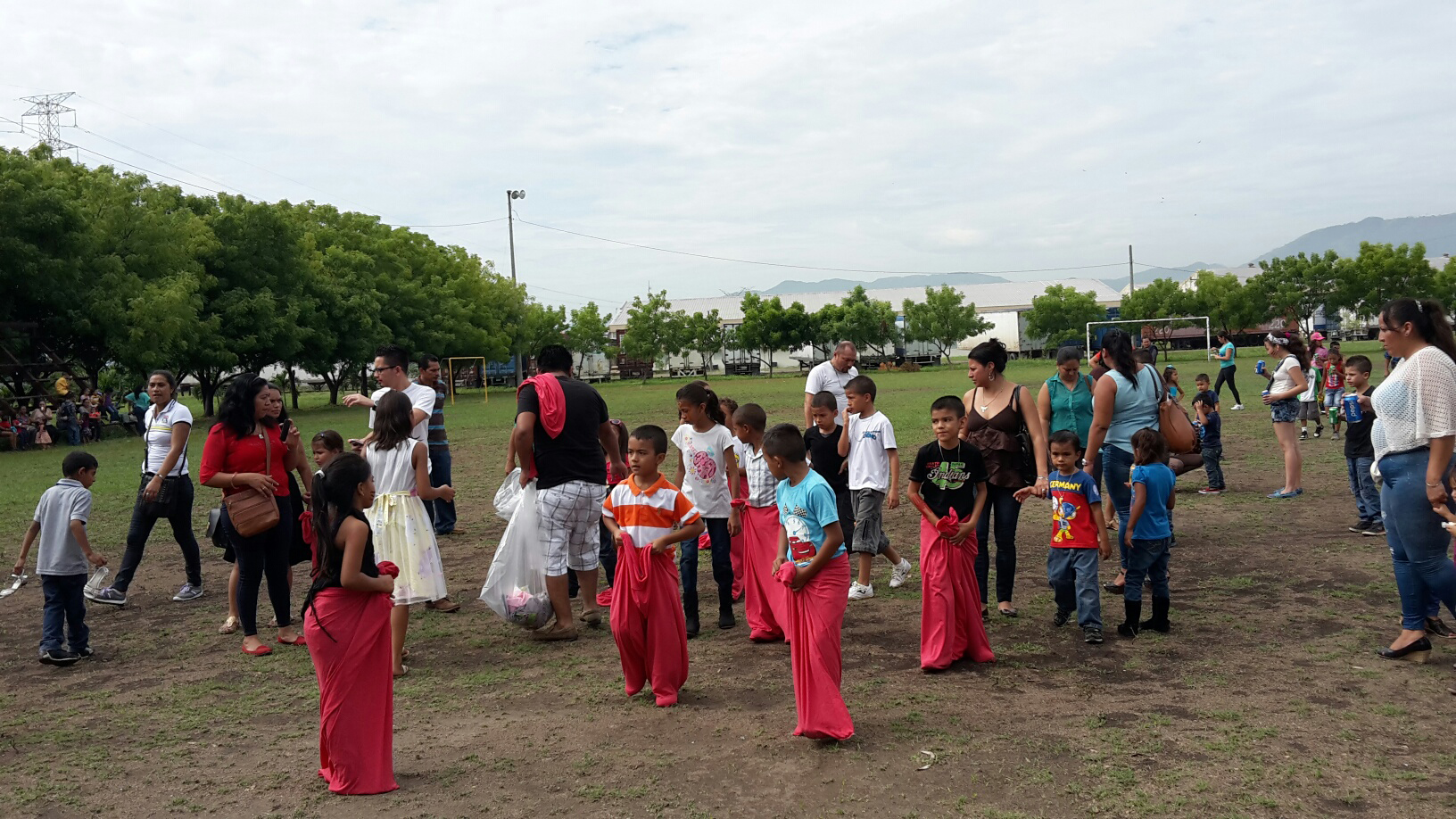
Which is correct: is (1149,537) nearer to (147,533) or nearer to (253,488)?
(253,488)

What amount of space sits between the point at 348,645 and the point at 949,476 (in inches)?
132

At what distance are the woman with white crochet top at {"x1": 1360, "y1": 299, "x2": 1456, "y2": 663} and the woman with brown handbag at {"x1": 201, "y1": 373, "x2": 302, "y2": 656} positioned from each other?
251 inches

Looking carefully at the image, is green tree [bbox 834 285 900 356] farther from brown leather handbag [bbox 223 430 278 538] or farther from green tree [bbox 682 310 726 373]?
brown leather handbag [bbox 223 430 278 538]

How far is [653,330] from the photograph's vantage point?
250 feet

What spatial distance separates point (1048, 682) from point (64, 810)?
464cm

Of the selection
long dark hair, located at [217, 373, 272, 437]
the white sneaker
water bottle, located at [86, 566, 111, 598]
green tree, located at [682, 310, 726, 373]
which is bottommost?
the white sneaker

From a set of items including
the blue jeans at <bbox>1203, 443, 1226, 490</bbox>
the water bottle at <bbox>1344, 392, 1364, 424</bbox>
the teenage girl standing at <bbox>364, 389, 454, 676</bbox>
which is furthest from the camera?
the blue jeans at <bbox>1203, 443, 1226, 490</bbox>

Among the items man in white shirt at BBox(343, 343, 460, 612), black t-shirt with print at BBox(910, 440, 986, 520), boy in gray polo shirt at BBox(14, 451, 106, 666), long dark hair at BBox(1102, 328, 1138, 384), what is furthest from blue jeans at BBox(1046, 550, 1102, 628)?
boy in gray polo shirt at BBox(14, 451, 106, 666)

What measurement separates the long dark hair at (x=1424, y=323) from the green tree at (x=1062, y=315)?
75.4 meters

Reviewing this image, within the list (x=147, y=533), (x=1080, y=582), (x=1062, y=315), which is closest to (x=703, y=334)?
(x=1062, y=315)

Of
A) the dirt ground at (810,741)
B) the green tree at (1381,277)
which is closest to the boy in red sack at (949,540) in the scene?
the dirt ground at (810,741)

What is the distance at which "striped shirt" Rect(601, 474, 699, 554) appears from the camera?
5375 mm

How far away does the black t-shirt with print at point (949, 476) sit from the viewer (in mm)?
5816

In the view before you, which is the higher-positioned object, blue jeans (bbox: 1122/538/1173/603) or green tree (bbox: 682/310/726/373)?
green tree (bbox: 682/310/726/373)
